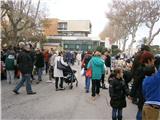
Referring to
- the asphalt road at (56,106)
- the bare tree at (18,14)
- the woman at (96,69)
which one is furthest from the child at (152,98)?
the bare tree at (18,14)

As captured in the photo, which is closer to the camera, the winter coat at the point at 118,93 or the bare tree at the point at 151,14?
the winter coat at the point at 118,93

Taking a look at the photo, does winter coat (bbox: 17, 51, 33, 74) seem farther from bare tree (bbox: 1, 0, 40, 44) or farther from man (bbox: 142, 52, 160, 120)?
bare tree (bbox: 1, 0, 40, 44)

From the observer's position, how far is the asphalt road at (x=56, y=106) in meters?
10.7

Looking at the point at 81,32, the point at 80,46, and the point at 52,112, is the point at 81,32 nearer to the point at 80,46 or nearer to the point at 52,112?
the point at 80,46

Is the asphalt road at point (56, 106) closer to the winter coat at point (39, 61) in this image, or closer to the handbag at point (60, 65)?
the handbag at point (60, 65)

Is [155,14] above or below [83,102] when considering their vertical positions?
above

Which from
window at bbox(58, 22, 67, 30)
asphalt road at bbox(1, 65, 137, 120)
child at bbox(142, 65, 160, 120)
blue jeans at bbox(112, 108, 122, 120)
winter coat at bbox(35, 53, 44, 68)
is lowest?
asphalt road at bbox(1, 65, 137, 120)

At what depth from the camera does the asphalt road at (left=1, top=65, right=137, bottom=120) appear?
10727 mm

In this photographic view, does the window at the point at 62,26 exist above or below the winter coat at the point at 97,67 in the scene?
above

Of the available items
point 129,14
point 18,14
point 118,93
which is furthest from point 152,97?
point 129,14

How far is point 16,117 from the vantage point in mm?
10406

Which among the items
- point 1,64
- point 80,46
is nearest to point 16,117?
point 1,64

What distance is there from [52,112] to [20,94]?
12.9ft

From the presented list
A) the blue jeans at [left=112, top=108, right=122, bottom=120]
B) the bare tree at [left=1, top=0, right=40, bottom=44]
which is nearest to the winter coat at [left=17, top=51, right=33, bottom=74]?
the blue jeans at [left=112, top=108, right=122, bottom=120]
